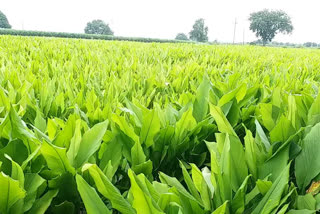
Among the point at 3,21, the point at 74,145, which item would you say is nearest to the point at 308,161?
the point at 74,145

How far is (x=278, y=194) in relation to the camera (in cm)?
70

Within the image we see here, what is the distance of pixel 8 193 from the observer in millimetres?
688

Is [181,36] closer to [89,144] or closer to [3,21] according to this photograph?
[3,21]

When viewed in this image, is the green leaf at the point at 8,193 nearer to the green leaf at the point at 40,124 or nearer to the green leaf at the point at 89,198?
the green leaf at the point at 89,198

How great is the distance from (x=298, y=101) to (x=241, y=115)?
0.26 metres

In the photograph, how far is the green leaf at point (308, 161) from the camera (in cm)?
92

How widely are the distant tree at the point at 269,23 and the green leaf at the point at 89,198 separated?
84.6 metres

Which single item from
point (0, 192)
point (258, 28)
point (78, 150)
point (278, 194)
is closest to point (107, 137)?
point (78, 150)

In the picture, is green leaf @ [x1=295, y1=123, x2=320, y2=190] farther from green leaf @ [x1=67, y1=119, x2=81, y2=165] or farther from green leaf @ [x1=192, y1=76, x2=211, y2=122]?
green leaf @ [x1=67, y1=119, x2=81, y2=165]

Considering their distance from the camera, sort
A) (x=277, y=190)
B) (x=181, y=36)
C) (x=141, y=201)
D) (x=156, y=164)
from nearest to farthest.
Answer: (x=141, y=201) → (x=277, y=190) → (x=156, y=164) → (x=181, y=36)

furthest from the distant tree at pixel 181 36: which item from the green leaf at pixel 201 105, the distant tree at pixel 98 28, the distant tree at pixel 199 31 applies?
the green leaf at pixel 201 105

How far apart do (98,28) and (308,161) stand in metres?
102

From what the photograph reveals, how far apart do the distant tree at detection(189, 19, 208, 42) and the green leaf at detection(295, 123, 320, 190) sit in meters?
90.8

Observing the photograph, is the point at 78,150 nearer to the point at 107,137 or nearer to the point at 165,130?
the point at 107,137
